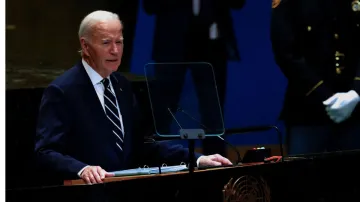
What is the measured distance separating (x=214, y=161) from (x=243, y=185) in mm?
284

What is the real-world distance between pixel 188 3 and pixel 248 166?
6.45 ft

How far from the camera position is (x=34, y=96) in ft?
13.2

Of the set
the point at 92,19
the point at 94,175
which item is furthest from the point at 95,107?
the point at 94,175

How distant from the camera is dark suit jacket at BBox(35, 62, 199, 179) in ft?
12.2

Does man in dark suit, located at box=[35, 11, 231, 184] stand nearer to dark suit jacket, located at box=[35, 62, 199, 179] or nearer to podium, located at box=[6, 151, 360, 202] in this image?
dark suit jacket, located at box=[35, 62, 199, 179]

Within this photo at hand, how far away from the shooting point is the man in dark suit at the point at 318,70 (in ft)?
17.0

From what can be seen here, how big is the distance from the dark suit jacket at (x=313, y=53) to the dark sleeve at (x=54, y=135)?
6.39 ft

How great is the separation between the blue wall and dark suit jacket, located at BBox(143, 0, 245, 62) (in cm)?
8

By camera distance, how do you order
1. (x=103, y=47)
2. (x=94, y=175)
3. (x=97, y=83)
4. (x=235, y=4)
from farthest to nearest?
1. (x=235, y=4)
2. (x=103, y=47)
3. (x=97, y=83)
4. (x=94, y=175)

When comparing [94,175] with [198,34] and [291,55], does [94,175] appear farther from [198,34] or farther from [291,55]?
[291,55]

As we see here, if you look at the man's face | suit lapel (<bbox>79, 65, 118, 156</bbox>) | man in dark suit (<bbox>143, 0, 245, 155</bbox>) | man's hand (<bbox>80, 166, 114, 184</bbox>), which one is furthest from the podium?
man in dark suit (<bbox>143, 0, 245, 155</bbox>)

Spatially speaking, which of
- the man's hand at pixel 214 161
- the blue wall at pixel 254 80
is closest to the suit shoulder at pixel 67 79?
the man's hand at pixel 214 161

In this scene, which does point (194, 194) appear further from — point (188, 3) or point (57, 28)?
point (188, 3)

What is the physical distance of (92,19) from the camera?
4.18m
